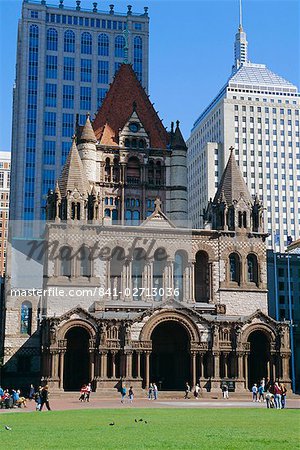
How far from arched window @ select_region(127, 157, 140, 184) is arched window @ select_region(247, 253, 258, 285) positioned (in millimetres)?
19635

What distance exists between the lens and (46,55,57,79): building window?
142 metres

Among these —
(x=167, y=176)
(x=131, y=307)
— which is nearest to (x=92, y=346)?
(x=131, y=307)

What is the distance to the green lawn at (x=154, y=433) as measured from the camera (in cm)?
2166

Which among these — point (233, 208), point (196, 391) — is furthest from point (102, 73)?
point (196, 391)

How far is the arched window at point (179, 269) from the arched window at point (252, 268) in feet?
22.1

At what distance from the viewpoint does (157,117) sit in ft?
303

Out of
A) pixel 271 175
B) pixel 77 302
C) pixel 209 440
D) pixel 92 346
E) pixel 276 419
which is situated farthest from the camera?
pixel 271 175

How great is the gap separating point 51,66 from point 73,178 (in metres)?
75.7

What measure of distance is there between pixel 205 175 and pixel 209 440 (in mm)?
152267

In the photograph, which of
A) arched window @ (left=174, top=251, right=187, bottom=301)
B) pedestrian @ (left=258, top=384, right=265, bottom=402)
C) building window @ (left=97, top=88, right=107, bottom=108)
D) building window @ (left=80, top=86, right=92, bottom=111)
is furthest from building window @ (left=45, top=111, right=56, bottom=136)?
pedestrian @ (left=258, top=384, right=265, bottom=402)

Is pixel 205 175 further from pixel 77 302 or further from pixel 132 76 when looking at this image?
pixel 77 302

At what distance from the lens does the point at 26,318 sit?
269ft

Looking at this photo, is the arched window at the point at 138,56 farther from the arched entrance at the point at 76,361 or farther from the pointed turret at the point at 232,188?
the arched entrance at the point at 76,361

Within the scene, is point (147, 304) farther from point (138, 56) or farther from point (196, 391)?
point (138, 56)
